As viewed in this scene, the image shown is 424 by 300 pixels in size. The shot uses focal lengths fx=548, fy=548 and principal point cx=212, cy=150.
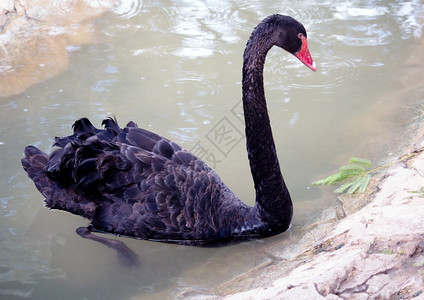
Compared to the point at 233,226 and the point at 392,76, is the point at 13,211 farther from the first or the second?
the point at 392,76

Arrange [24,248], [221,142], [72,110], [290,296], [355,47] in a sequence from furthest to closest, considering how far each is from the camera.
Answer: [355,47] → [72,110] → [221,142] → [24,248] → [290,296]

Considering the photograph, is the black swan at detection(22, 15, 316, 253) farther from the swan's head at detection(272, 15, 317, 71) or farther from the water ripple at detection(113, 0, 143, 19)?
the water ripple at detection(113, 0, 143, 19)

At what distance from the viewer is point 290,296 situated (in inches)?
90.6

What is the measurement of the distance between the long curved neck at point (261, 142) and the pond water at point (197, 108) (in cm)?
19

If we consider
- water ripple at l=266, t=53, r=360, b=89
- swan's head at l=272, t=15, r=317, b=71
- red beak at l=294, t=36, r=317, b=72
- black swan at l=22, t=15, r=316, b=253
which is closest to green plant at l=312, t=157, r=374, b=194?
black swan at l=22, t=15, r=316, b=253

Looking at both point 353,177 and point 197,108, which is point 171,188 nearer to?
point 353,177

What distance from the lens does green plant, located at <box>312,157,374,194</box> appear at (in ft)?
12.2

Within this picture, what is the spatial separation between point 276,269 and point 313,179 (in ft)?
4.39

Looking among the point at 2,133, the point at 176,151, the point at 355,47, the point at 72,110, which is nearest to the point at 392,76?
the point at 355,47

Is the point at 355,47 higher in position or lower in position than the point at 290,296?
lower

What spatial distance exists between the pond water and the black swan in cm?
13

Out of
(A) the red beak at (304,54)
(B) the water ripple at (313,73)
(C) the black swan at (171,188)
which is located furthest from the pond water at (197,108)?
(A) the red beak at (304,54)

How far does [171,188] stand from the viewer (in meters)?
3.63

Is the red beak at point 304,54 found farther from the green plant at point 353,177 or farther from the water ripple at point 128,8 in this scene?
the water ripple at point 128,8
